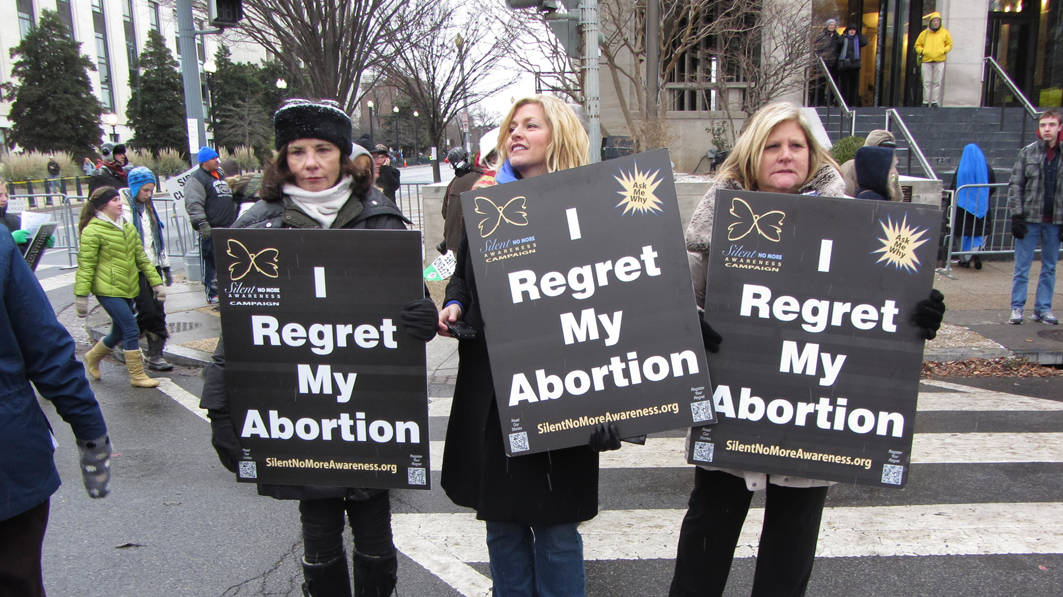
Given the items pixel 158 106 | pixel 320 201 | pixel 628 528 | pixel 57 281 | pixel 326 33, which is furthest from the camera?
pixel 158 106

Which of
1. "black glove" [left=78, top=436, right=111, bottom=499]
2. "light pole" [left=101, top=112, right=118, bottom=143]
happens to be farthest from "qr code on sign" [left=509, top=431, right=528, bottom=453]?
"light pole" [left=101, top=112, right=118, bottom=143]

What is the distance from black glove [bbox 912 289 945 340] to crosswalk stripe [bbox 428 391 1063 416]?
3.72 metres

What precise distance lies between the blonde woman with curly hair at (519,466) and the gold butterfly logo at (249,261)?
1.90 feet

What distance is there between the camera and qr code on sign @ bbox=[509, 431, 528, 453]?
7.53 ft

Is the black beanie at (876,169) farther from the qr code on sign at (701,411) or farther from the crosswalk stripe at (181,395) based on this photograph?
the crosswalk stripe at (181,395)

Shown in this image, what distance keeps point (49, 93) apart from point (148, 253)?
4950cm

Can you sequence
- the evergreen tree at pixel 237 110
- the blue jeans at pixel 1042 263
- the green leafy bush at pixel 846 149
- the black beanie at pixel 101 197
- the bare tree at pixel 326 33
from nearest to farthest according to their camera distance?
1. the black beanie at pixel 101 197
2. the blue jeans at pixel 1042 263
3. the green leafy bush at pixel 846 149
4. the bare tree at pixel 326 33
5. the evergreen tree at pixel 237 110

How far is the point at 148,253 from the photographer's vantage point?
928 centimetres

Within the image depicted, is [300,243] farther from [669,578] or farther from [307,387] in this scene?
[669,578]

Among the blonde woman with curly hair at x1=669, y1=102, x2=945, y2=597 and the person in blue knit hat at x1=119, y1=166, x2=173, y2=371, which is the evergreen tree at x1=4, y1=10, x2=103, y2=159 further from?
the blonde woman with curly hair at x1=669, y1=102, x2=945, y2=597

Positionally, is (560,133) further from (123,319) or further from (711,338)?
(123,319)

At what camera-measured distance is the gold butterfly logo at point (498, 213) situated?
2312 mm

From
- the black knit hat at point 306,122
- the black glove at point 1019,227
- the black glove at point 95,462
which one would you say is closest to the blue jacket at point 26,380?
the black glove at point 95,462

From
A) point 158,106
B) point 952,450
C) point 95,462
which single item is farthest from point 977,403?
point 158,106
